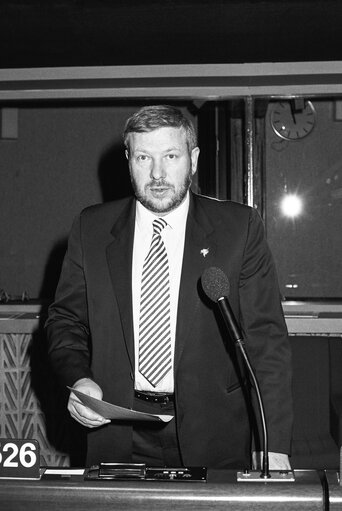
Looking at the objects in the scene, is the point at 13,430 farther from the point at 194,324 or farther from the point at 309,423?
the point at 194,324

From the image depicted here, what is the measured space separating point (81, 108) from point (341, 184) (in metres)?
2.84

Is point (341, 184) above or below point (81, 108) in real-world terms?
below

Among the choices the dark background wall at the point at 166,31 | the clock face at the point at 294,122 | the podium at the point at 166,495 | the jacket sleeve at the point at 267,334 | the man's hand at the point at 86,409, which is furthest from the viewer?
the clock face at the point at 294,122

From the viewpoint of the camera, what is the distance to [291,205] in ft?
25.6

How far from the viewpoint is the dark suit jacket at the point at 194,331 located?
1903mm

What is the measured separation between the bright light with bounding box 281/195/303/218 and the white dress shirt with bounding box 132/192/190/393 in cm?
583

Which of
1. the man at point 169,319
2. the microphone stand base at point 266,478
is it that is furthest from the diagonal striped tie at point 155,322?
the microphone stand base at point 266,478

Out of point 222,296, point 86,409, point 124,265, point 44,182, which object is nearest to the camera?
point 222,296

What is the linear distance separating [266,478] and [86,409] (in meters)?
Result: 0.52

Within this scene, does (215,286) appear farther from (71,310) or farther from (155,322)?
(71,310)

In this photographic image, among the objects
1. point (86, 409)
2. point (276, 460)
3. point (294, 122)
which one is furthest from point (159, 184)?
point (294, 122)

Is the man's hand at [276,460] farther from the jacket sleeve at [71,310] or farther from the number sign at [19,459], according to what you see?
the number sign at [19,459]

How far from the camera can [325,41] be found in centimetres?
524

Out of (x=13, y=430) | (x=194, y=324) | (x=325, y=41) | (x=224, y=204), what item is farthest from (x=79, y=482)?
(x=325, y=41)
